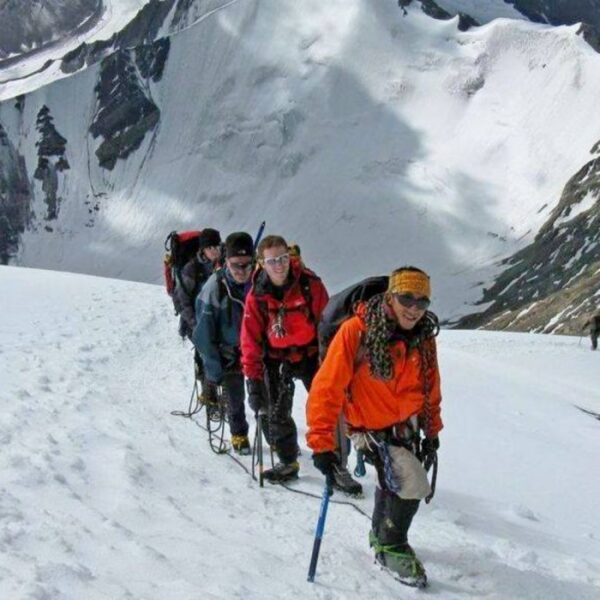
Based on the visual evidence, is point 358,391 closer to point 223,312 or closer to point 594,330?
point 223,312

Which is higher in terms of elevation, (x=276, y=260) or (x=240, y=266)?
(x=276, y=260)

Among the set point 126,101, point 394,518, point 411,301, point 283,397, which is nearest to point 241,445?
point 283,397

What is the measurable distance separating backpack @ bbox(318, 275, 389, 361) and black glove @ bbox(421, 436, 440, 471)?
1018 millimetres

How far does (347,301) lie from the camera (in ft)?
18.0

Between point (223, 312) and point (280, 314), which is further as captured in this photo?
point (223, 312)

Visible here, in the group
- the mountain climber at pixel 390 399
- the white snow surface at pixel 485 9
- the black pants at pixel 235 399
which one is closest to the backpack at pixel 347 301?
the mountain climber at pixel 390 399

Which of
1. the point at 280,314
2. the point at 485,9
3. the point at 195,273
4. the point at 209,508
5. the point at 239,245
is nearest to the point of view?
the point at 209,508

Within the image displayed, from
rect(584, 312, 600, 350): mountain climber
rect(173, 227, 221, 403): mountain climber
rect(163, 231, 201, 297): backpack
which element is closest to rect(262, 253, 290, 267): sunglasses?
rect(173, 227, 221, 403): mountain climber

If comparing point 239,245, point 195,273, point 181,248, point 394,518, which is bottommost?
point 394,518

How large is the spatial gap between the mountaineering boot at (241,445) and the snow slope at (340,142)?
77848 millimetres

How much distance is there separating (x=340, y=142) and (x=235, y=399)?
11294 cm

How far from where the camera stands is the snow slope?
327 feet

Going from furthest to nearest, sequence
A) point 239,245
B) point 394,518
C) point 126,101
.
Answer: point 126,101, point 239,245, point 394,518

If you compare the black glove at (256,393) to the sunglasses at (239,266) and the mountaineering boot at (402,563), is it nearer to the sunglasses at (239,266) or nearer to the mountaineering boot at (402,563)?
the sunglasses at (239,266)
